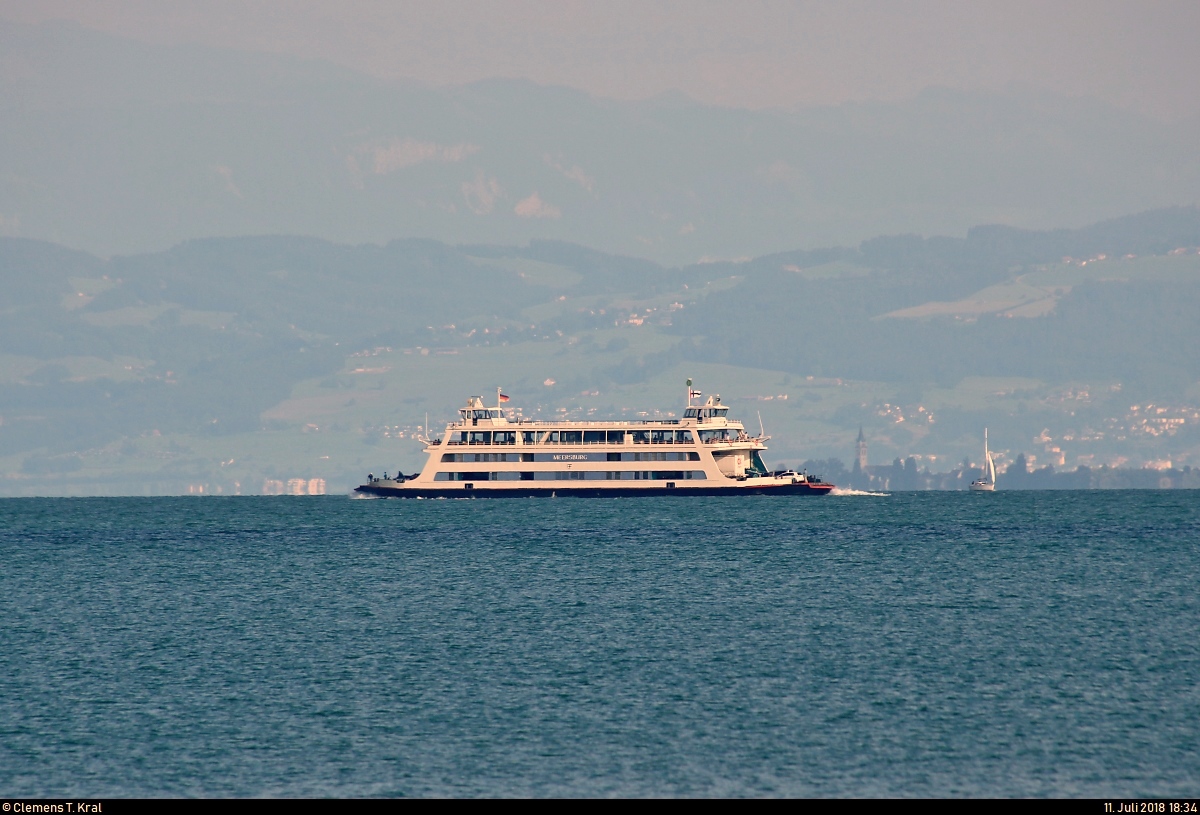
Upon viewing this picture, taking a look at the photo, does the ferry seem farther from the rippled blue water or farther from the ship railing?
the rippled blue water

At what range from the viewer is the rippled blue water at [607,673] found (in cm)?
3797

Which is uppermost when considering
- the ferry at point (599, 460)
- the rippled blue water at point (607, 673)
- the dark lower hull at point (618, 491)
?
the ferry at point (599, 460)

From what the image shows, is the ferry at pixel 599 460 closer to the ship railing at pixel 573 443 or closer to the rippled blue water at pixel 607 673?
the ship railing at pixel 573 443

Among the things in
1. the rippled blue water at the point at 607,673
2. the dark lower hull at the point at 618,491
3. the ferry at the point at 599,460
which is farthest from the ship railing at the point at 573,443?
the rippled blue water at the point at 607,673

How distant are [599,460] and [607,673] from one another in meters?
124

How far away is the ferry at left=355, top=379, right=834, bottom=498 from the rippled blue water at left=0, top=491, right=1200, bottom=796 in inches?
2769

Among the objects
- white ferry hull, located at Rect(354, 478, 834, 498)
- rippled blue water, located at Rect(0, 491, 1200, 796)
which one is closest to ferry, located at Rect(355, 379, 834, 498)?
white ferry hull, located at Rect(354, 478, 834, 498)

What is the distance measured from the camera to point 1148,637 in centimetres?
5906

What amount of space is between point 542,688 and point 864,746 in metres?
12.8

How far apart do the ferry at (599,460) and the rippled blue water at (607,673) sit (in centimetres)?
7034

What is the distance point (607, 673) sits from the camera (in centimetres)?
5175
